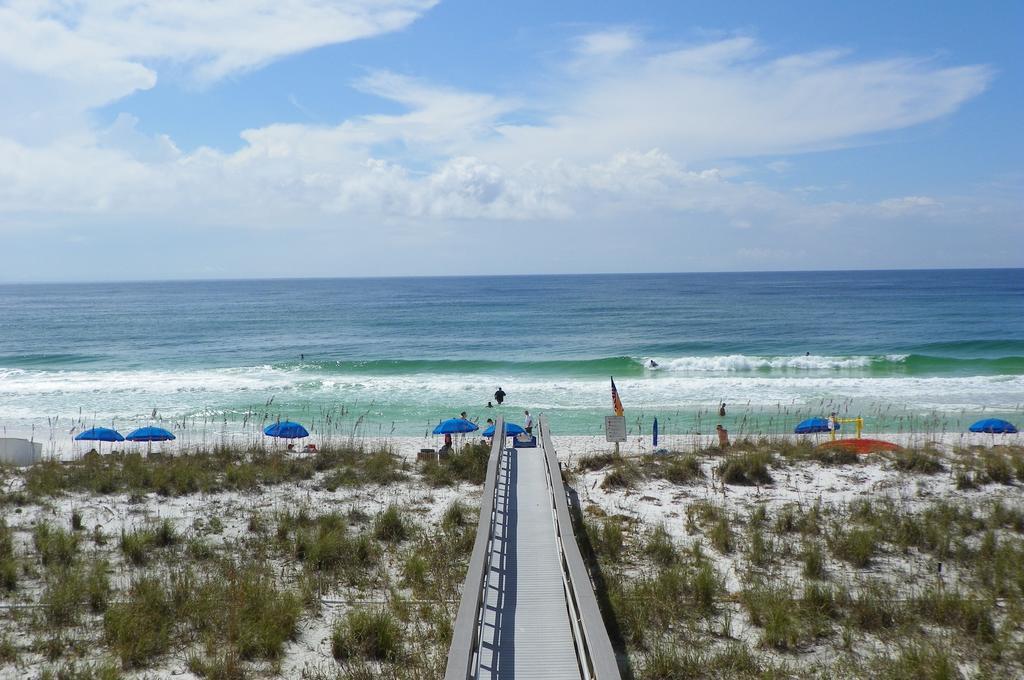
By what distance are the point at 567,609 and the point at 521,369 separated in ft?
107

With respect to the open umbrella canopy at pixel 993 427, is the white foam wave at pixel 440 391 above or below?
below

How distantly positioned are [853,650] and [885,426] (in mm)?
20176

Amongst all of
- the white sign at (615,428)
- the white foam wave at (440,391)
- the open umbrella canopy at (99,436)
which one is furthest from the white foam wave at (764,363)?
the open umbrella canopy at (99,436)

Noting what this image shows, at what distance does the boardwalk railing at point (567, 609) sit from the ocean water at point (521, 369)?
54.6ft

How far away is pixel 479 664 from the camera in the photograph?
6.57m

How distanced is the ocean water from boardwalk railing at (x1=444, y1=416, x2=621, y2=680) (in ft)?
54.6

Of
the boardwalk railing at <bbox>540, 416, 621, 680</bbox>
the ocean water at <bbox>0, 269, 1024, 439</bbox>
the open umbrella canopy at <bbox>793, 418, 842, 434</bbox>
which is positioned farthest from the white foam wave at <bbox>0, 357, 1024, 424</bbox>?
the boardwalk railing at <bbox>540, 416, 621, 680</bbox>

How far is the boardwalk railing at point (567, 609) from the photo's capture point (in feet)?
18.2

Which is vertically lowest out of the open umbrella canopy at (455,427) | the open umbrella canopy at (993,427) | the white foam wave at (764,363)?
the open umbrella canopy at (455,427)

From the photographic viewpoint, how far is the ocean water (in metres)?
28.5

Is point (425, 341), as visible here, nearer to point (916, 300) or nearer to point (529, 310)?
point (529, 310)

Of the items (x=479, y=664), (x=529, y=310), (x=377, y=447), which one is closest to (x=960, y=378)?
(x=377, y=447)

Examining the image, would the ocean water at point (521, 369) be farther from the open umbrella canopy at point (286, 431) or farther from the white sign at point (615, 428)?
the white sign at point (615, 428)

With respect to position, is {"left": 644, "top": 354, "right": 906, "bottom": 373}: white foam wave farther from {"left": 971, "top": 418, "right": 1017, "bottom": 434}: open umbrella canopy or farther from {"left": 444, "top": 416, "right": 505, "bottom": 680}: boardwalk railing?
{"left": 444, "top": 416, "right": 505, "bottom": 680}: boardwalk railing
